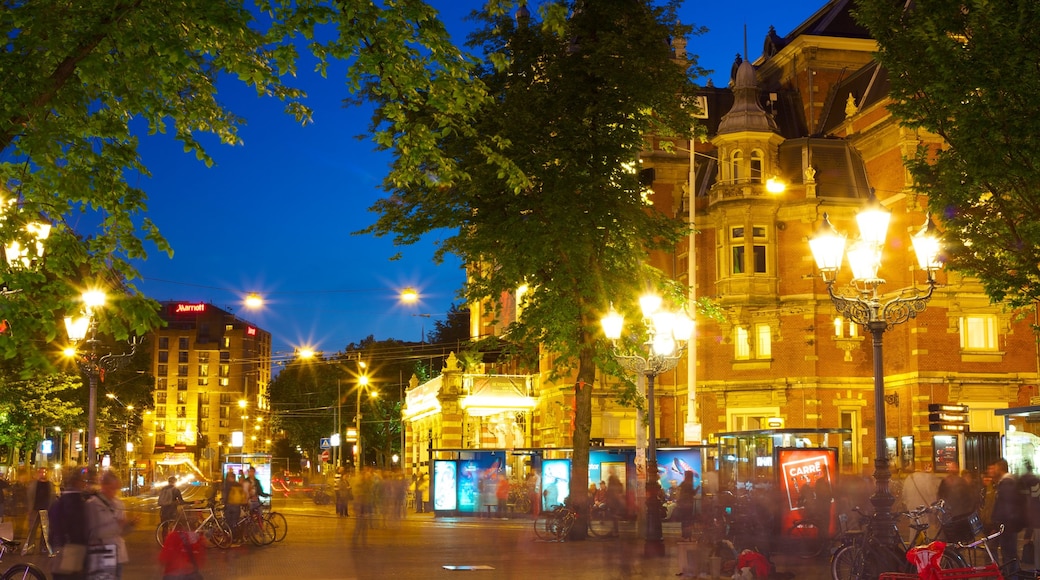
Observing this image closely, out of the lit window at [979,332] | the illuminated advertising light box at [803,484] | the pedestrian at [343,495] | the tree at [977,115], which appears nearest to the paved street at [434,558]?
the illuminated advertising light box at [803,484]

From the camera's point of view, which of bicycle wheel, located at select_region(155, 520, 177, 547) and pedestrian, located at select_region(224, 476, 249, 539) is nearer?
bicycle wheel, located at select_region(155, 520, 177, 547)

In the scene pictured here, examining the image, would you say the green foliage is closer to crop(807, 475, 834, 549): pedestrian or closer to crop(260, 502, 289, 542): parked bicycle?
crop(260, 502, 289, 542): parked bicycle

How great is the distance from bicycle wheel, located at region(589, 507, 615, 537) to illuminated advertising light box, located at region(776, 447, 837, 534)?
7.28 meters

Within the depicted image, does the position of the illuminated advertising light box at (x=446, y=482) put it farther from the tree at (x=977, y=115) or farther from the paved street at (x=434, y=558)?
the tree at (x=977, y=115)

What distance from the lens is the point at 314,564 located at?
22500mm

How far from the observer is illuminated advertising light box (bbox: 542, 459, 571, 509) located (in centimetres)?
3684

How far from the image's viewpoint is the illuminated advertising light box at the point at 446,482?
42.0 meters

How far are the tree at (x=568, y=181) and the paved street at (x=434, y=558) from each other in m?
3.20

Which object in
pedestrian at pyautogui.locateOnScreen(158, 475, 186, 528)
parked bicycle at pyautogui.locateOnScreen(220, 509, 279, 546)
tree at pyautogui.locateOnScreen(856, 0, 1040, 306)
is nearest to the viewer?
tree at pyautogui.locateOnScreen(856, 0, 1040, 306)

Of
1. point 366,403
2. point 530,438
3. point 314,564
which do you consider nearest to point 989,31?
point 314,564

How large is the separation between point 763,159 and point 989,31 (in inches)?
1260

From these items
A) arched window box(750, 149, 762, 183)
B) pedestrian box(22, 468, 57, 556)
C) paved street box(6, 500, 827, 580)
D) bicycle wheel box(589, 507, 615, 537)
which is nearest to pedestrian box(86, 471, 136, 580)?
paved street box(6, 500, 827, 580)

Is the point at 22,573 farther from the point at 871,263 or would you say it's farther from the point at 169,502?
the point at 871,263

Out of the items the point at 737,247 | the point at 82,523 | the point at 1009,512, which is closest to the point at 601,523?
the point at 1009,512
